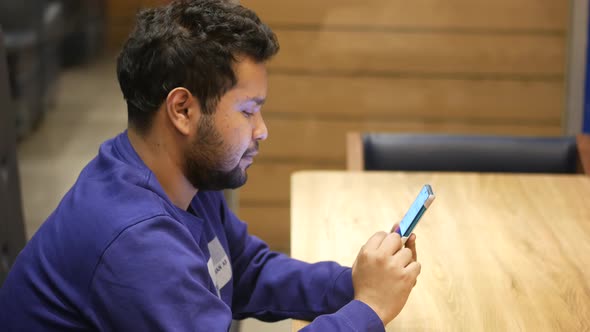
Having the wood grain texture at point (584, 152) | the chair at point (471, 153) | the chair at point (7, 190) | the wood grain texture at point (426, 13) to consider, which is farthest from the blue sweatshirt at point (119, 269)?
the wood grain texture at point (426, 13)

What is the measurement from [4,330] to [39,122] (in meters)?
3.75

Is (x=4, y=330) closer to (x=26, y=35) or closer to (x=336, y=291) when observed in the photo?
(x=336, y=291)

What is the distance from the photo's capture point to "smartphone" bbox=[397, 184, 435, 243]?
132 cm

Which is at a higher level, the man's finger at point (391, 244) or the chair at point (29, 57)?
the man's finger at point (391, 244)

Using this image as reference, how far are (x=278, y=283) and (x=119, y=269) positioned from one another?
20.4 inches

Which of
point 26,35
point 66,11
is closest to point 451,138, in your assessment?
point 26,35

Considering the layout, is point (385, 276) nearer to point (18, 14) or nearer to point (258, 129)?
point (258, 129)

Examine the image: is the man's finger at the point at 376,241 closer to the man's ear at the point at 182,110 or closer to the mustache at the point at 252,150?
the mustache at the point at 252,150

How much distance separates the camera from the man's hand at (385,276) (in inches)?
51.5

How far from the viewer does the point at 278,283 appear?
1584mm

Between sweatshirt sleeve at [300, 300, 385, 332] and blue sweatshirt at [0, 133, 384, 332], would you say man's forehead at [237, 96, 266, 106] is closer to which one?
blue sweatshirt at [0, 133, 384, 332]

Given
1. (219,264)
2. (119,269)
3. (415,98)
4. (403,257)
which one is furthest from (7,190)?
(415,98)

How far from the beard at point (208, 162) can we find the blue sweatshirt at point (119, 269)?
6 cm

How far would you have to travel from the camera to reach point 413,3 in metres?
3.13
